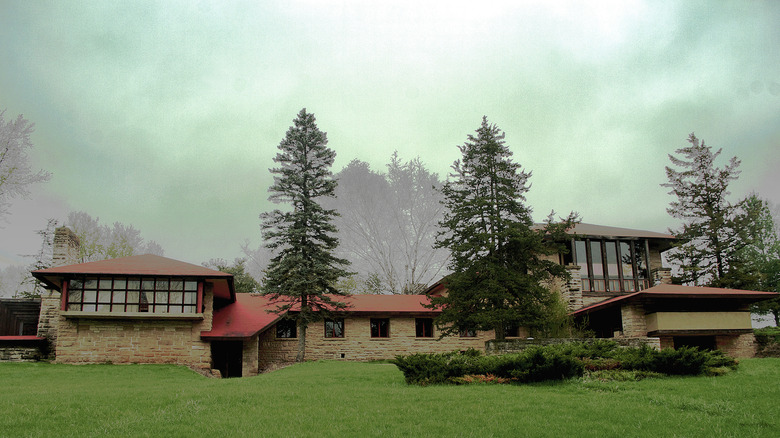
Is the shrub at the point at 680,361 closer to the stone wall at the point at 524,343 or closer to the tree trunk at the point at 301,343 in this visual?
the stone wall at the point at 524,343

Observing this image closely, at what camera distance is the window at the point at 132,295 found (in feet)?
73.2

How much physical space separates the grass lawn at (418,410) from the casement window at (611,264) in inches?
643

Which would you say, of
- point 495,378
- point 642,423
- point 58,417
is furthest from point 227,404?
point 642,423

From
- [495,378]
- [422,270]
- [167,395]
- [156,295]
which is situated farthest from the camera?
[422,270]

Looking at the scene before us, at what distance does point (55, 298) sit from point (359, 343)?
575 inches

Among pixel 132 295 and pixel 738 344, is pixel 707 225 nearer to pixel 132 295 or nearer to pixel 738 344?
pixel 738 344

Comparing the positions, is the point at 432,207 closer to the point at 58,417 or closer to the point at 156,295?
the point at 156,295

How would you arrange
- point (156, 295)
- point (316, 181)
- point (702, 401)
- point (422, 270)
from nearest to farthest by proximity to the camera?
point (702, 401) → point (156, 295) → point (316, 181) → point (422, 270)

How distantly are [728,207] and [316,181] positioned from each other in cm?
2445

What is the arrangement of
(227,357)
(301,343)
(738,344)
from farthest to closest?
1. (227,357)
2. (301,343)
3. (738,344)

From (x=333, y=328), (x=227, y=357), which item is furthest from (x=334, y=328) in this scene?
(x=227, y=357)

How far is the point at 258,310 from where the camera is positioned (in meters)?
28.0

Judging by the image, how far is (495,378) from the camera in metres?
13.1

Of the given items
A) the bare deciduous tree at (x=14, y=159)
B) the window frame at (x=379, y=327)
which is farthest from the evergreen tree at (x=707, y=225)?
the bare deciduous tree at (x=14, y=159)
